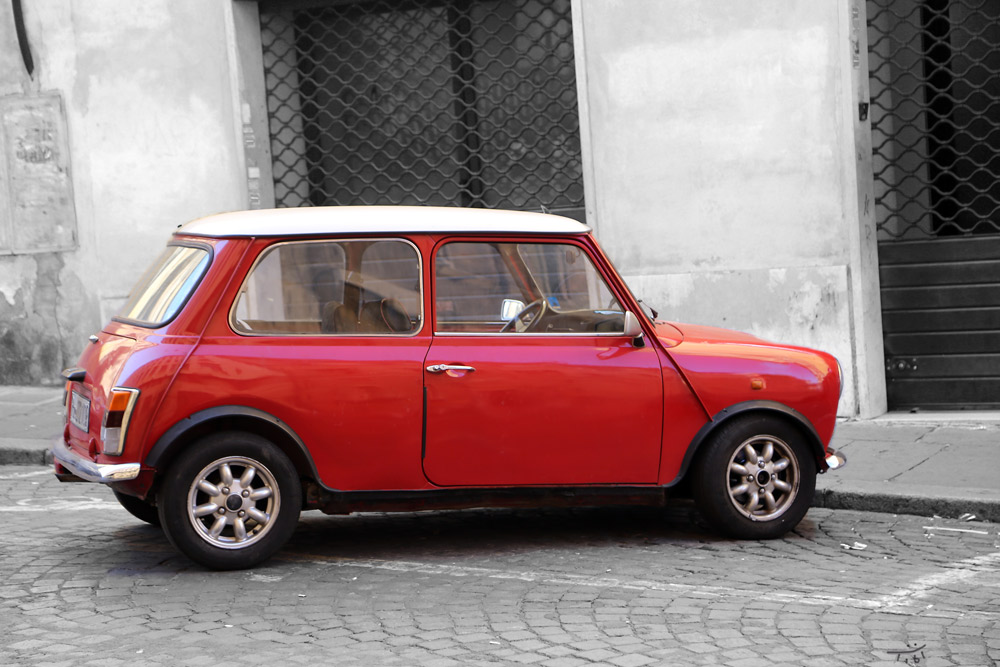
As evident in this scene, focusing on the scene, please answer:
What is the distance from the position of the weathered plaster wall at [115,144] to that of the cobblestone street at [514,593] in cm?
540

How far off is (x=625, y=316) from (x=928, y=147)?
5.26 meters

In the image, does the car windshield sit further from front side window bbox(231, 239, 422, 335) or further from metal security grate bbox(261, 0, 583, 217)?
metal security grate bbox(261, 0, 583, 217)

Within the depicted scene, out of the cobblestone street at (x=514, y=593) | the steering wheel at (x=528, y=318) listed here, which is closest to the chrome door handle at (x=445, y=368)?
the steering wheel at (x=528, y=318)

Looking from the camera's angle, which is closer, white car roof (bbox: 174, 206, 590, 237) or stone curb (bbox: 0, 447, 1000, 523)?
white car roof (bbox: 174, 206, 590, 237)

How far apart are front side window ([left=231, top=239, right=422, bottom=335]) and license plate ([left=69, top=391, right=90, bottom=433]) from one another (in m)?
0.78

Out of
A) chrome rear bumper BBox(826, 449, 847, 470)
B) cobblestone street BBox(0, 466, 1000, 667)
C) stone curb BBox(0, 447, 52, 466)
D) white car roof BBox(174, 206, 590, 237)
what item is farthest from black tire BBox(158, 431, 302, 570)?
stone curb BBox(0, 447, 52, 466)

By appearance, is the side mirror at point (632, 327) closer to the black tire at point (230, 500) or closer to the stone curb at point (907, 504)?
the black tire at point (230, 500)

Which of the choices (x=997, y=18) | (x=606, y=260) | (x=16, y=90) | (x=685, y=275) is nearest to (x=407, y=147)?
(x=685, y=275)

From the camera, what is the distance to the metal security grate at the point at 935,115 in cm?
1063

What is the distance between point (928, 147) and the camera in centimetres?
1083

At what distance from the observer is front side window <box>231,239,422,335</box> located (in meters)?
6.34

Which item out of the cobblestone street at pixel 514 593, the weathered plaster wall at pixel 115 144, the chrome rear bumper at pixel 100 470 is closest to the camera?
the cobblestone street at pixel 514 593

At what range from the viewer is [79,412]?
6410 mm

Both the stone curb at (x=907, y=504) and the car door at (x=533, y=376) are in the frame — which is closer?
the car door at (x=533, y=376)
